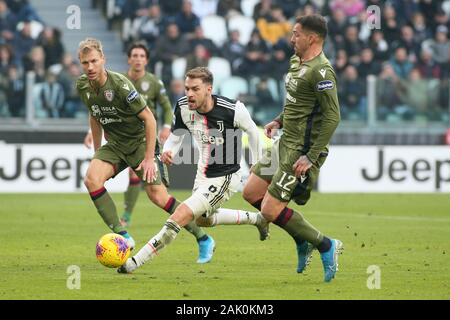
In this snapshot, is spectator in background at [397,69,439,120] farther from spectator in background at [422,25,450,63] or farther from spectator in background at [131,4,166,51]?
spectator in background at [131,4,166,51]

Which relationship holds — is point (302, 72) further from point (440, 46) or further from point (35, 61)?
point (440, 46)

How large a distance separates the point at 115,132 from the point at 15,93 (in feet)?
31.1

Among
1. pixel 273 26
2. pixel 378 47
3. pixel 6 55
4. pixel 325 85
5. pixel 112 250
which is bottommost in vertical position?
pixel 112 250

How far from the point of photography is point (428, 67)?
22781mm

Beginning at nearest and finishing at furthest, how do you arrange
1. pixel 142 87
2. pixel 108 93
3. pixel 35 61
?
pixel 108 93, pixel 142 87, pixel 35 61

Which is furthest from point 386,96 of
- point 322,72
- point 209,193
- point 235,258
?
point 322,72

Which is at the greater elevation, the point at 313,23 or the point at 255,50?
the point at 255,50

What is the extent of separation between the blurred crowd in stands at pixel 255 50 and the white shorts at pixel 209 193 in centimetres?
1023

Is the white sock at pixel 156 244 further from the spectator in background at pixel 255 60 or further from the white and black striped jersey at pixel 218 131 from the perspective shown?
the spectator in background at pixel 255 60

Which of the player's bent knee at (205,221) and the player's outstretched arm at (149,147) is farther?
the player's bent knee at (205,221)

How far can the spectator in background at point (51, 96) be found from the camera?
19.8 metres

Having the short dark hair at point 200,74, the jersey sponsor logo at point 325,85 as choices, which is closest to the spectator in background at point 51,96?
the short dark hair at point 200,74

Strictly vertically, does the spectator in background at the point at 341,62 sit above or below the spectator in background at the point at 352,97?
above

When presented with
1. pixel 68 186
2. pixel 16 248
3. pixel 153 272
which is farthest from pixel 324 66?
pixel 68 186
